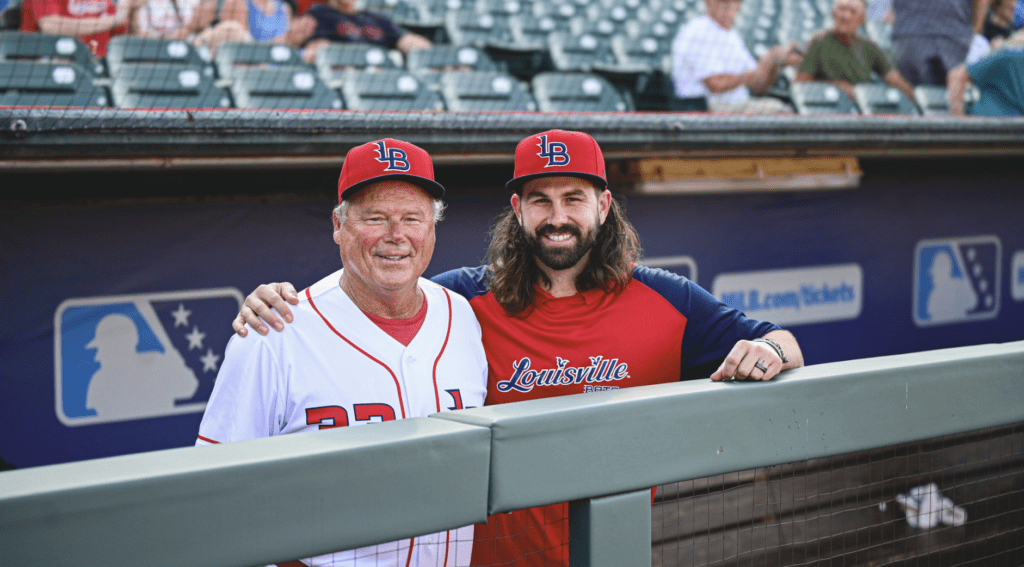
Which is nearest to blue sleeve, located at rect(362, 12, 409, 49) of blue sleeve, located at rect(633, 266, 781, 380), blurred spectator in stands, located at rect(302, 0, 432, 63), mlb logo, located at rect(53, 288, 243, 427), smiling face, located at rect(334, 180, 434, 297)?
blurred spectator in stands, located at rect(302, 0, 432, 63)

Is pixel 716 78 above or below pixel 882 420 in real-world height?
above

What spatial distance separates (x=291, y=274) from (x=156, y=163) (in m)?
0.80

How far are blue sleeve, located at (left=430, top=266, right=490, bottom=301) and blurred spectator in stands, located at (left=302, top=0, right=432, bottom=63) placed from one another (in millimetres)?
3253

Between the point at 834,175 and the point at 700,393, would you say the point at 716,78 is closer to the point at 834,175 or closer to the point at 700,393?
the point at 834,175

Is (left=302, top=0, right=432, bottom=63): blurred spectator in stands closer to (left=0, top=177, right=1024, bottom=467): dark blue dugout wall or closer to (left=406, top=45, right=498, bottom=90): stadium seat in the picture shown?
(left=406, top=45, right=498, bottom=90): stadium seat

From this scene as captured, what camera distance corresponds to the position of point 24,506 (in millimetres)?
641

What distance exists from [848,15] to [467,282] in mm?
4382

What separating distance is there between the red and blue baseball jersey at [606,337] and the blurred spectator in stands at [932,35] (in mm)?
4462

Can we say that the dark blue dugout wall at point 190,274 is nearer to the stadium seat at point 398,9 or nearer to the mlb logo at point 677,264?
the mlb logo at point 677,264

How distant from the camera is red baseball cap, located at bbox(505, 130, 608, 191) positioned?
177cm

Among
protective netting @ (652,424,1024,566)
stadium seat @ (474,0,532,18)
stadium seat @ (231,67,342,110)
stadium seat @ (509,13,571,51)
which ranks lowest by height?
protective netting @ (652,424,1024,566)

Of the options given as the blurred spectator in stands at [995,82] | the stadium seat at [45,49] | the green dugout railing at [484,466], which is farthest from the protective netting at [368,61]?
the green dugout railing at [484,466]

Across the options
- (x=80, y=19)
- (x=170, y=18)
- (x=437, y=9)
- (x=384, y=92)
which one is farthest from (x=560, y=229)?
(x=437, y=9)

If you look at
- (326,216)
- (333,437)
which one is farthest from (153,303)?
(333,437)
